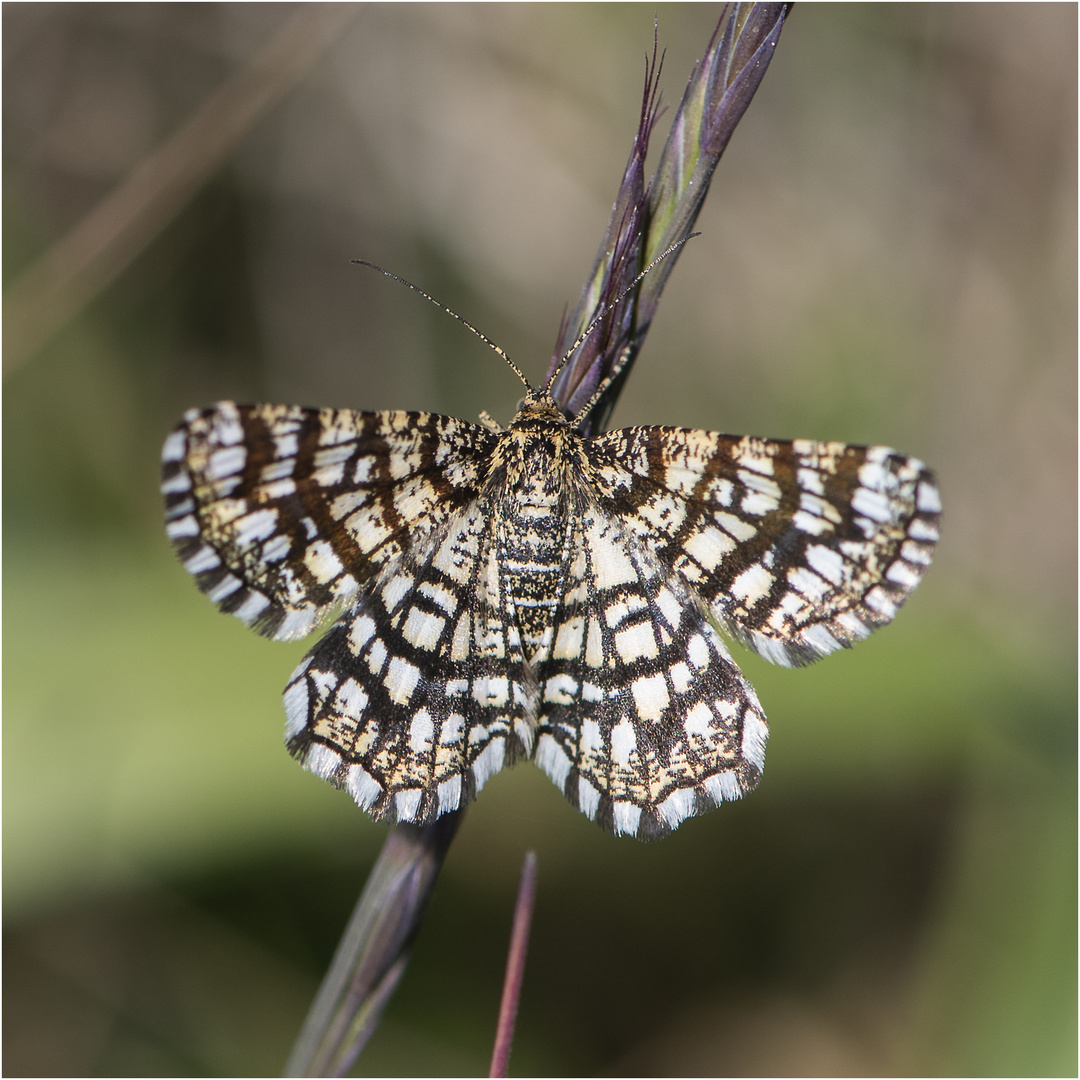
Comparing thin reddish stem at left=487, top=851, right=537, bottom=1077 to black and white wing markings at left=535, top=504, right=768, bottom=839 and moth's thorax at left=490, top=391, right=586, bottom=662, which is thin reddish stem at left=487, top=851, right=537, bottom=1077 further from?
moth's thorax at left=490, top=391, right=586, bottom=662

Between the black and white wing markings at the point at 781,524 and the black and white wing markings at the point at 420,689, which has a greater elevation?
the black and white wing markings at the point at 781,524

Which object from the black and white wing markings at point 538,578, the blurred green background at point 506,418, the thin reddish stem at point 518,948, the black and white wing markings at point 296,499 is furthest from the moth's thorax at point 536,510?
the blurred green background at point 506,418

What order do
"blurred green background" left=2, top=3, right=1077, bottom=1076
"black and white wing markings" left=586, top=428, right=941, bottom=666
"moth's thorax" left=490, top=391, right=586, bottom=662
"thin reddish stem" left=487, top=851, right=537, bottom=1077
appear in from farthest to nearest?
"blurred green background" left=2, top=3, right=1077, bottom=1076
"moth's thorax" left=490, top=391, right=586, bottom=662
"black and white wing markings" left=586, top=428, right=941, bottom=666
"thin reddish stem" left=487, top=851, right=537, bottom=1077

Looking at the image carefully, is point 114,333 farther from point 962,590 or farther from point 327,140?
point 962,590

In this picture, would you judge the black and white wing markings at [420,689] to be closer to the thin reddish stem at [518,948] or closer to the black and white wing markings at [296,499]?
the black and white wing markings at [296,499]

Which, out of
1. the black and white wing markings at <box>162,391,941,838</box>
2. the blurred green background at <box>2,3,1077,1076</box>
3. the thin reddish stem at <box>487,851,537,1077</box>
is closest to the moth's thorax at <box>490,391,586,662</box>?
the black and white wing markings at <box>162,391,941,838</box>

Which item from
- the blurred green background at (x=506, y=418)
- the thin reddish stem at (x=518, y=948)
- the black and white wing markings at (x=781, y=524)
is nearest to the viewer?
the thin reddish stem at (x=518, y=948)

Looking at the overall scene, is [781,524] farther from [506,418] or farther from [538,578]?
[506,418]
